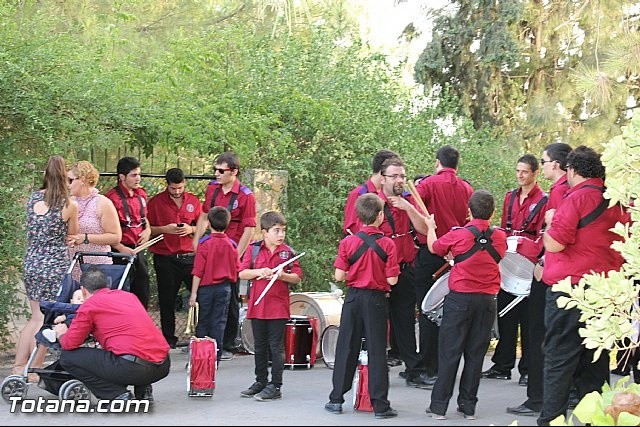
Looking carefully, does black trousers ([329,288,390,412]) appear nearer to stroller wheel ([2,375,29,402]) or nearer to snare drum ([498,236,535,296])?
snare drum ([498,236,535,296])

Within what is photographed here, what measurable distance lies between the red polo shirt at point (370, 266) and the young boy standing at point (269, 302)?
812 millimetres

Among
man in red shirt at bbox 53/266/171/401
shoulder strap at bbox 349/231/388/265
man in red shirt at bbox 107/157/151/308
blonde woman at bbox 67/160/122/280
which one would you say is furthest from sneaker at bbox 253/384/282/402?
man in red shirt at bbox 107/157/151/308

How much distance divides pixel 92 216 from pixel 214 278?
1.35 m

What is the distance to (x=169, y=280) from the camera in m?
11.6

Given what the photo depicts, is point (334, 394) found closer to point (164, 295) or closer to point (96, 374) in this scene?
point (96, 374)

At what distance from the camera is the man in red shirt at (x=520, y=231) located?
9680 mm

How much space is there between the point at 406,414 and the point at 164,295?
4.13m

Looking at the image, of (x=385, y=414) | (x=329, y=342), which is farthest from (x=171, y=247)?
(x=385, y=414)

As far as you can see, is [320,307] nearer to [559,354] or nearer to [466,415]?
[466,415]

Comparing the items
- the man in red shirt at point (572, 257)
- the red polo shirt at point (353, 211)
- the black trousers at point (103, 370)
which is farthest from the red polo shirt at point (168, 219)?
the man in red shirt at point (572, 257)

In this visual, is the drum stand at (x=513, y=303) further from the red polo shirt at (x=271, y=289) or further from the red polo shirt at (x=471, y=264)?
the red polo shirt at (x=271, y=289)

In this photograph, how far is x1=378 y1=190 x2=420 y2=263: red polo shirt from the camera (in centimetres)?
961

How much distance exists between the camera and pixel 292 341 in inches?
424

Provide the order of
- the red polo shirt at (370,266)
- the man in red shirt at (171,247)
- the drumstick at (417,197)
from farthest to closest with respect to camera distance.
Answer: the man in red shirt at (171,247) < the drumstick at (417,197) < the red polo shirt at (370,266)
